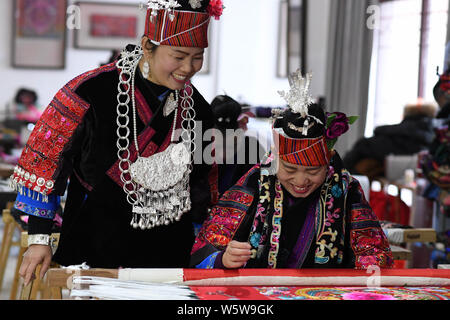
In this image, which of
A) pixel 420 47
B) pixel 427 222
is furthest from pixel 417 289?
pixel 420 47

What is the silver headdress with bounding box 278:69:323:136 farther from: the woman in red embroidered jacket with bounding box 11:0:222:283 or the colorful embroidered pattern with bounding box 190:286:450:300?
the colorful embroidered pattern with bounding box 190:286:450:300

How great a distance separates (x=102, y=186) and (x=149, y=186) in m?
0.13

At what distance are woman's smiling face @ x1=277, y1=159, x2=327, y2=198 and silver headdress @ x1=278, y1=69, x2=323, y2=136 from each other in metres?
0.10

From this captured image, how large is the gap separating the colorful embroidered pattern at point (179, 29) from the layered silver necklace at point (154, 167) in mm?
138

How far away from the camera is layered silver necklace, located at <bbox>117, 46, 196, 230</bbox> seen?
2002mm

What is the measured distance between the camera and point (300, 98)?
202 cm

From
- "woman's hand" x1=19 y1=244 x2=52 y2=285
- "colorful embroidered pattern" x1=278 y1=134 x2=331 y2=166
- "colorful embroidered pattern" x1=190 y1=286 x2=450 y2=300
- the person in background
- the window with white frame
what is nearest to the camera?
"colorful embroidered pattern" x1=190 y1=286 x2=450 y2=300

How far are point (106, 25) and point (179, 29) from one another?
7028mm

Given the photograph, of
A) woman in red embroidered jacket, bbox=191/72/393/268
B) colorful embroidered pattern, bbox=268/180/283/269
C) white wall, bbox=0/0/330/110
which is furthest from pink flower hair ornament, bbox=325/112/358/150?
white wall, bbox=0/0/330/110

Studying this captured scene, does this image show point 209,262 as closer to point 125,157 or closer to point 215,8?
point 125,157

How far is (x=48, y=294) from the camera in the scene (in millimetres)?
2729

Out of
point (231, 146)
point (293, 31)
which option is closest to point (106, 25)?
point (293, 31)

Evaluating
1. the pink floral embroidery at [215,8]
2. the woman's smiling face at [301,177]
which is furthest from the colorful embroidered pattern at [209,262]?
the pink floral embroidery at [215,8]
